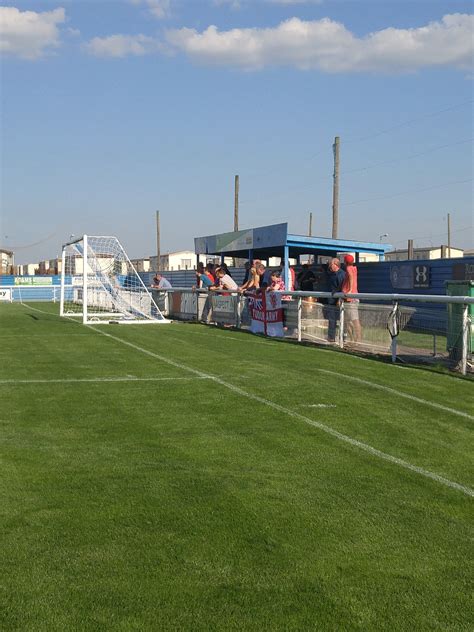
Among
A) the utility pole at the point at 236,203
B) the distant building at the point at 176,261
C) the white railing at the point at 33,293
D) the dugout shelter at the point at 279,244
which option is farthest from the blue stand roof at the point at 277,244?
the distant building at the point at 176,261

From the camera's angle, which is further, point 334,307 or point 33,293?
point 33,293

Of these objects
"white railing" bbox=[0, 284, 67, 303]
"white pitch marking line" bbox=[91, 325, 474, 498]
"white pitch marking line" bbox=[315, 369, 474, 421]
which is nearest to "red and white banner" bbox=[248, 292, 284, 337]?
"white pitch marking line" bbox=[91, 325, 474, 498]

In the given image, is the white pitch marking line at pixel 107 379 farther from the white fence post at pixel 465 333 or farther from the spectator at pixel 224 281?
the spectator at pixel 224 281

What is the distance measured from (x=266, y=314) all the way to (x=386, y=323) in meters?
5.88

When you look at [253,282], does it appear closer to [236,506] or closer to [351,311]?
[351,311]

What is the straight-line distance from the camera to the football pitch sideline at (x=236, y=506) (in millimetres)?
3837

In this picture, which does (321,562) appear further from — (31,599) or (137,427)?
(137,427)

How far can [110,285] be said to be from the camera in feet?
95.6

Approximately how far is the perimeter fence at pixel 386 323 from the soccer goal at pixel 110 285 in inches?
236

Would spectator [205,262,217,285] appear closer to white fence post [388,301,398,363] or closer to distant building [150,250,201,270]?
white fence post [388,301,398,363]

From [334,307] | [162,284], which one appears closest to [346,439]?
[334,307]

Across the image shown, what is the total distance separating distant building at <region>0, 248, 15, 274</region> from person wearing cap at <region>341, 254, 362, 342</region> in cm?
8810

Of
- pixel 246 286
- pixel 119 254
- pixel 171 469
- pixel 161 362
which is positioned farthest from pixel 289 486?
pixel 119 254

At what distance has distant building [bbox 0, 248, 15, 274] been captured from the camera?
102938mm
